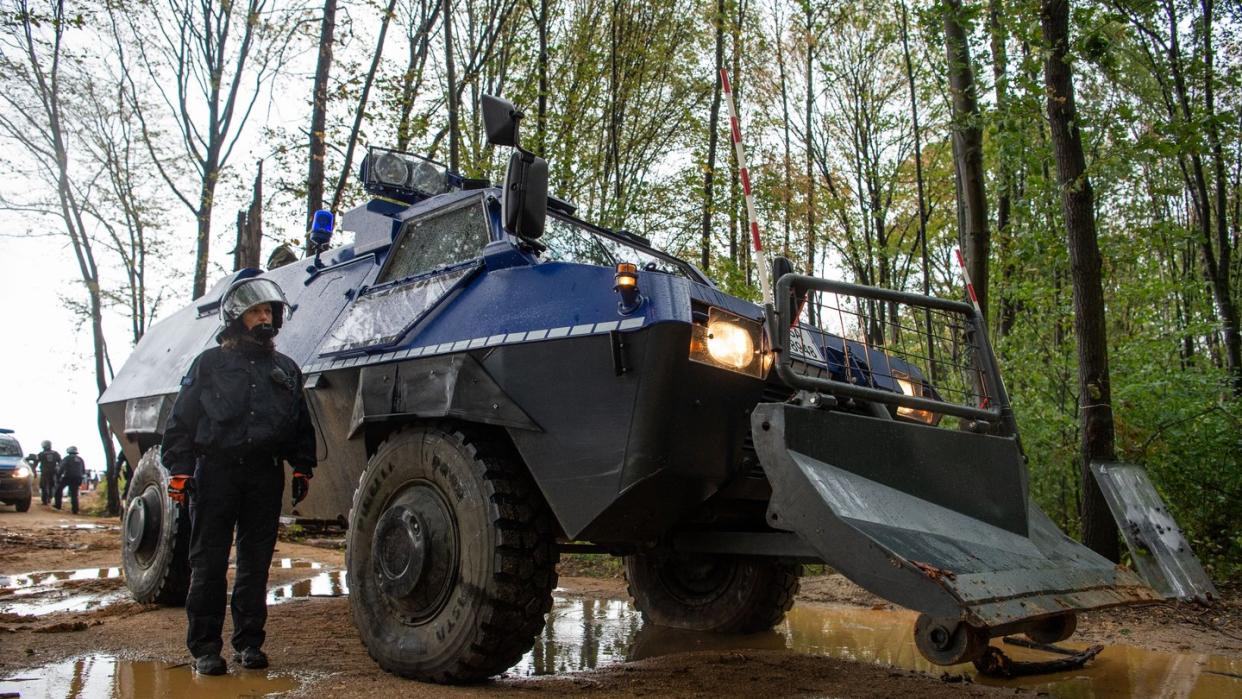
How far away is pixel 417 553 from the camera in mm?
3900

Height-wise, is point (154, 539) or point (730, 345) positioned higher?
point (730, 345)

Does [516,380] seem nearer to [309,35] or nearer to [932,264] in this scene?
[309,35]

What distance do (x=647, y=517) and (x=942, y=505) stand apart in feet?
3.90

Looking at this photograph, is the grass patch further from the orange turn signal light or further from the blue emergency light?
the orange turn signal light

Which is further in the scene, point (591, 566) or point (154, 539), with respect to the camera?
point (591, 566)

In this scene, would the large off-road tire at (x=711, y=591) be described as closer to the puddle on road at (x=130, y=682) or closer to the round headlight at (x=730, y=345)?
the round headlight at (x=730, y=345)

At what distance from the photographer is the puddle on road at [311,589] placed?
22.4 feet

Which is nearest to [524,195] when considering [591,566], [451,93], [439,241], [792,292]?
[439,241]

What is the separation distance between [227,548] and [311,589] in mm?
3383

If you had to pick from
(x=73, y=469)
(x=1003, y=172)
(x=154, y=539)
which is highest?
(x=1003, y=172)

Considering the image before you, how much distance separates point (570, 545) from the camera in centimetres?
459

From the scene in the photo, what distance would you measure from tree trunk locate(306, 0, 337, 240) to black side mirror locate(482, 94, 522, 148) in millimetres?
9110

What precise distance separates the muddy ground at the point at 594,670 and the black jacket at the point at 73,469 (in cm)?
1522

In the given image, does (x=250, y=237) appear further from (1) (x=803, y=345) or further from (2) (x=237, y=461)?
(1) (x=803, y=345)
